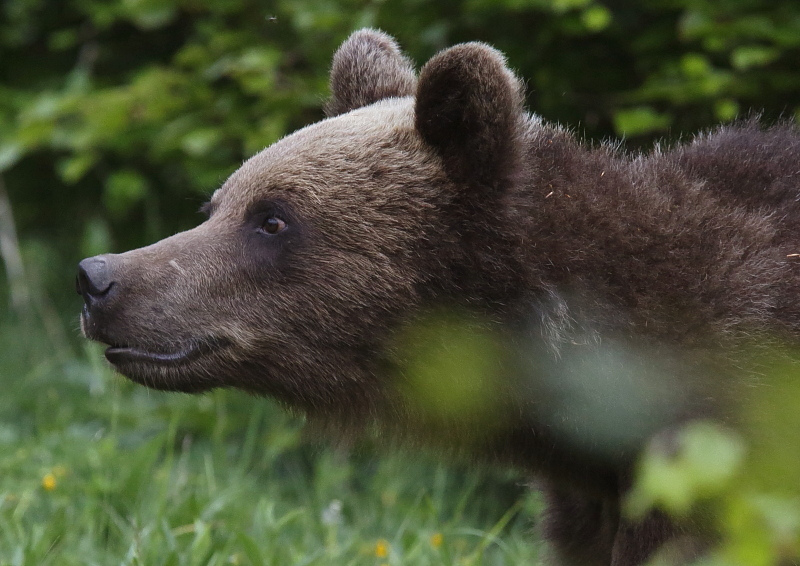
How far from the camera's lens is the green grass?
3.49 meters

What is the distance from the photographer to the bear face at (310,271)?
3051 millimetres

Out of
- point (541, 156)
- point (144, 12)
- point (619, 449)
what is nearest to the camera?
point (619, 449)

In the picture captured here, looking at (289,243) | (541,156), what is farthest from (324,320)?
(541,156)

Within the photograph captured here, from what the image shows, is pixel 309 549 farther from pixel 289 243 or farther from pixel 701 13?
pixel 701 13

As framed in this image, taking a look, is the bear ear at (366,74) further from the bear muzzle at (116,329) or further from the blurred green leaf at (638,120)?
the bear muzzle at (116,329)

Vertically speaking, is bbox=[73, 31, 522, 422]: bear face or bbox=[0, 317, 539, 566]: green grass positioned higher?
bbox=[73, 31, 522, 422]: bear face

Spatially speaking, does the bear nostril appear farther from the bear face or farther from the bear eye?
the bear eye

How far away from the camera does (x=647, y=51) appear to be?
4.80 m

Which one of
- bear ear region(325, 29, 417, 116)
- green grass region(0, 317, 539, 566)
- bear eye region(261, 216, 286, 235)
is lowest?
green grass region(0, 317, 539, 566)

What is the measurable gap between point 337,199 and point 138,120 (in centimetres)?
300

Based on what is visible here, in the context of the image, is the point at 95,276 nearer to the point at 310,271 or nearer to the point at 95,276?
the point at 95,276

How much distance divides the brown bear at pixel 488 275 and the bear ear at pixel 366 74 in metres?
0.49

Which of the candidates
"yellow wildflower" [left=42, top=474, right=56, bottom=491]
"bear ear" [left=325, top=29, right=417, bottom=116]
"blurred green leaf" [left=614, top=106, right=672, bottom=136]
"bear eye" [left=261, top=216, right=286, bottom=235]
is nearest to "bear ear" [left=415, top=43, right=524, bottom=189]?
"bear eye" [left=261, top=216, right=286, bottom=235]

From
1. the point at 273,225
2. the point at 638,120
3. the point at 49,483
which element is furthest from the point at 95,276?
A: the point at 638,120
